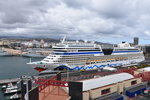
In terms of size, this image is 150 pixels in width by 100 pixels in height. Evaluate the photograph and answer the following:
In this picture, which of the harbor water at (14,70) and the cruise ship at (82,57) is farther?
the harbor water at (14,70)

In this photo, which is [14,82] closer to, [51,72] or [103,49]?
[51,72]

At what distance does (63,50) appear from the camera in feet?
100

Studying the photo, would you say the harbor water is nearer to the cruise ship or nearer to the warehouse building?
the cruise ship

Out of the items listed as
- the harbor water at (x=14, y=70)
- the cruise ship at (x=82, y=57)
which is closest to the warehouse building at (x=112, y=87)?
the harbor water at (x=14, y=70)

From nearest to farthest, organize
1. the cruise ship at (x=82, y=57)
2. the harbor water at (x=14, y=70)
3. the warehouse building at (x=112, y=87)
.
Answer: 1. the warehouse building at (x=112, y=87)
2. the cruise ship at (x=82, y=57)
3. the harbor water at (x=14, y=70)

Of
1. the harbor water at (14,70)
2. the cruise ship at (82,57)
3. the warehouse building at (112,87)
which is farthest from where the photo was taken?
the harbor water at (14,70)

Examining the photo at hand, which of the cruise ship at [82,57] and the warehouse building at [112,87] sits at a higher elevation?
the cruise ship at [82,57]

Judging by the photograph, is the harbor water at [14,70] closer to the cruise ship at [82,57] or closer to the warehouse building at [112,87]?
the cruise ship at [82,57]

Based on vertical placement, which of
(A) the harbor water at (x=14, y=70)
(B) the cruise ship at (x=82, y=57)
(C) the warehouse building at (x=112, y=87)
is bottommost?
(A) the harbor water at (x=14, y=70)

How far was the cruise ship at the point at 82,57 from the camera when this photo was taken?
29391 millimetres

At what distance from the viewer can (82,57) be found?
33.2 metres

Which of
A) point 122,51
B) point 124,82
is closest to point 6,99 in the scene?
point 124,82

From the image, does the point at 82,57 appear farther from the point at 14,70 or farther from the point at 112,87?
the point at 14,70

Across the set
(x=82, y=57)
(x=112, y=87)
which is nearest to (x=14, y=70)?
(x=82, y=57)
